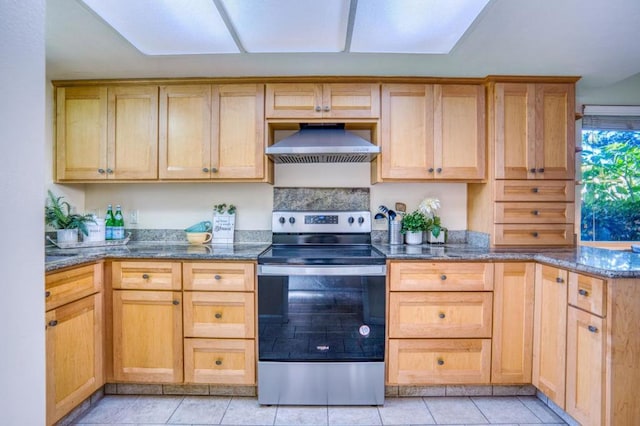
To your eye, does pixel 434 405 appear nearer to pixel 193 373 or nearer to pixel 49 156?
pixel 193 373

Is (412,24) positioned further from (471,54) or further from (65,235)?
(65,235)

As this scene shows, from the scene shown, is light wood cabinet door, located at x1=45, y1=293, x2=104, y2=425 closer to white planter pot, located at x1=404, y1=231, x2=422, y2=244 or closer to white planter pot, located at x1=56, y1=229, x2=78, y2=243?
white planter pot, located at x1=56, y1=229, x2=78, y2=243

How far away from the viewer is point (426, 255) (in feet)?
6.51

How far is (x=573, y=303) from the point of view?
1.68 metres

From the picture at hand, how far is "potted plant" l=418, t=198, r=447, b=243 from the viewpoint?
248 cm

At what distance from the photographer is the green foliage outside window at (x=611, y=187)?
272 centimetres

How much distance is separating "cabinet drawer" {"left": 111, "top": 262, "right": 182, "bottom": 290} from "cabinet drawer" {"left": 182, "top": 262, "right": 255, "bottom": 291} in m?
0.07

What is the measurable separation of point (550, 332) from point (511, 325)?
0.64 ft

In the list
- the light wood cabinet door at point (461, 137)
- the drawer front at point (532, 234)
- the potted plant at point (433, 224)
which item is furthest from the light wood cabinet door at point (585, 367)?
the light wood cabinet door at point (461, 137)

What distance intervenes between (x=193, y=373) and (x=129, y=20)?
196 cm

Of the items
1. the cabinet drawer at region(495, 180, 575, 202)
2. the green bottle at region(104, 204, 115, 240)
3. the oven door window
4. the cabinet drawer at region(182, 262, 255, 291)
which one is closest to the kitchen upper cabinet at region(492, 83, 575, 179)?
the cabinet drawer at region(495, 180, 575, 202)

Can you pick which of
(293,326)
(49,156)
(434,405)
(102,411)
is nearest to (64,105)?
(49,156)

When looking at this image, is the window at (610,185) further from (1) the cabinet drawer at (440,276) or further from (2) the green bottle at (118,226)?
(2) the green bottle at (118,226)

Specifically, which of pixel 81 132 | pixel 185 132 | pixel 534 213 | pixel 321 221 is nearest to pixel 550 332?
pixel 534 213
